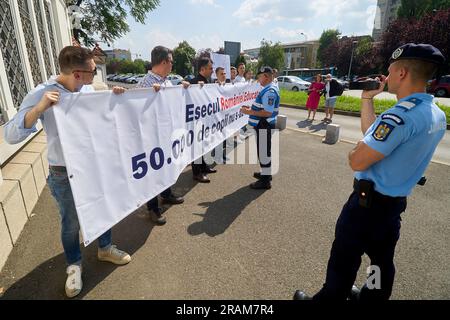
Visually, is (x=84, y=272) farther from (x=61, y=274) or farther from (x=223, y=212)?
(x=223, y=212)

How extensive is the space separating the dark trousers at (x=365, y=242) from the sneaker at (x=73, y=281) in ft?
6.82

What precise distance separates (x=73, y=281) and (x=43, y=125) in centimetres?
137

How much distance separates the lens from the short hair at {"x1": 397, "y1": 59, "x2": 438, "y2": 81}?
1.57 meters

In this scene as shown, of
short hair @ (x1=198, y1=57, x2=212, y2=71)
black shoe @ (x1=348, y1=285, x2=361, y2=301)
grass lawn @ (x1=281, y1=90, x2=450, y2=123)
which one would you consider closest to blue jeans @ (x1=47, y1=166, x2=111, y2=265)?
black shoe @ (x1=348, y1=285, x2=361, y2=301)

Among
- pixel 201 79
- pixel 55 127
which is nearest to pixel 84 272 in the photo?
pixel 55 127

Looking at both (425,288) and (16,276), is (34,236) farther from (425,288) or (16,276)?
(425,288)

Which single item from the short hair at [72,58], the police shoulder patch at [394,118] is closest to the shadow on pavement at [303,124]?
the police shoulder patch at [394,118]

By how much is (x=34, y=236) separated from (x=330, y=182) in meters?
4.62

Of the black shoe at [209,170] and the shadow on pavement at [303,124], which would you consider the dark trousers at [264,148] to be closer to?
the black shoe at [209,170]

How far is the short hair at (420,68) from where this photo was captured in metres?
1.57

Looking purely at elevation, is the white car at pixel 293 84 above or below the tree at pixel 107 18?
below

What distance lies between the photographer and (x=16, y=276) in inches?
96.5

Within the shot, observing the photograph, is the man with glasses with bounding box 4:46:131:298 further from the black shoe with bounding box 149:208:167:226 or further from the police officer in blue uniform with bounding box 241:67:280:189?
the police officer in blue uniform with bounding box 241:67:280:189
